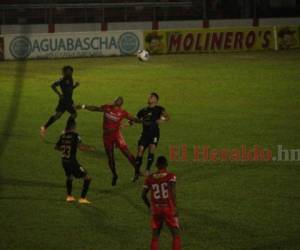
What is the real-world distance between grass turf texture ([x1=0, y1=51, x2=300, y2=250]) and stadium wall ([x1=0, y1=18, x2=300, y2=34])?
901 centimetres

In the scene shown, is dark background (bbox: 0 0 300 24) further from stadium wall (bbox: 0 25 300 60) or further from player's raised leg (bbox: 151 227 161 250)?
player's raised leg (bbox: 151 227 161 250)

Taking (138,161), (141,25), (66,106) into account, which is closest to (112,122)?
(138,161)

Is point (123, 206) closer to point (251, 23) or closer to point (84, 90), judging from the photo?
point (84, 90)

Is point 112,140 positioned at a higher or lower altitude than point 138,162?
higher

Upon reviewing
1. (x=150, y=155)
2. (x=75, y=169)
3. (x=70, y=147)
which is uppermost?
(x=70, y=147)

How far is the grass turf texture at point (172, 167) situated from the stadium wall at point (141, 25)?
901 cm

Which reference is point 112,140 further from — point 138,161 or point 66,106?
point 66,106

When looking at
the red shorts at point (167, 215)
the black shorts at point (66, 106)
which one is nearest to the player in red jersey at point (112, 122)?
the black shorts at point (66, 106)

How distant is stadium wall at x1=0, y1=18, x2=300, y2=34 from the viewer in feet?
162

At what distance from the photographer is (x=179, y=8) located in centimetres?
5381

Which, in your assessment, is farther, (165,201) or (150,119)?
(150,119)

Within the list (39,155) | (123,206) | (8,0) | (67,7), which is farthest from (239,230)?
(8,0)

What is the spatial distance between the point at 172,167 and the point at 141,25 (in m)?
32.6

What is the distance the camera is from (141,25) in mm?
52156
